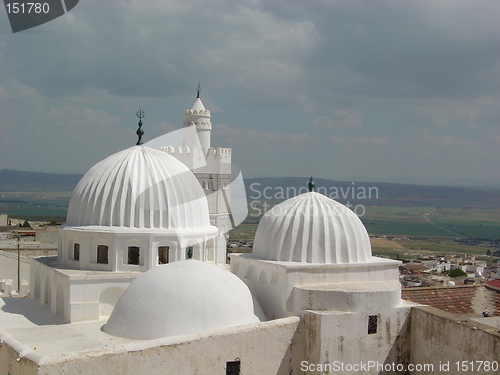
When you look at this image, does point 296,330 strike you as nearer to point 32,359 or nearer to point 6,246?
point 32,359

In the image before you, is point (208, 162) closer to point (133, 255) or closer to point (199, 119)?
point (199, 119)

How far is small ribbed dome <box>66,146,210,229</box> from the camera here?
18922mm

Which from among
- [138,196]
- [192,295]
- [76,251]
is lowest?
[192,295]

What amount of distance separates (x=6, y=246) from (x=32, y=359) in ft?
86.0

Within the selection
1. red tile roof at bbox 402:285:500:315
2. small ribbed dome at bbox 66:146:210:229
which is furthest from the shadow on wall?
red tile roof at bbox 402:285:500:315

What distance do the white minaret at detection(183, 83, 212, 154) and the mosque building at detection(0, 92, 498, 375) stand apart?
685 inches

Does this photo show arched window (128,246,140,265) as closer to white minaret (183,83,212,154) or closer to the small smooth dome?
the small smooth dome

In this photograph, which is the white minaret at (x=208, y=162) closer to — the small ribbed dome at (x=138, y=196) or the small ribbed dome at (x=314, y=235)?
the small ribbed dome at (x=138, y=196)

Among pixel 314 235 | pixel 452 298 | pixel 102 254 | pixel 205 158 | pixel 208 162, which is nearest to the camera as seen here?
pixel 314 235

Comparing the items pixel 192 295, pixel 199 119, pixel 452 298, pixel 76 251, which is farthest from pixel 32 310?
pixel 199 119

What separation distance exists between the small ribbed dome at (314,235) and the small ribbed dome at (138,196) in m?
2.79

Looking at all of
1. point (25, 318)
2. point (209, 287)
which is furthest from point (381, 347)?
point (25, 318)

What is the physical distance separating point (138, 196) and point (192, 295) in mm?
4644

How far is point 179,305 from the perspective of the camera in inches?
601
